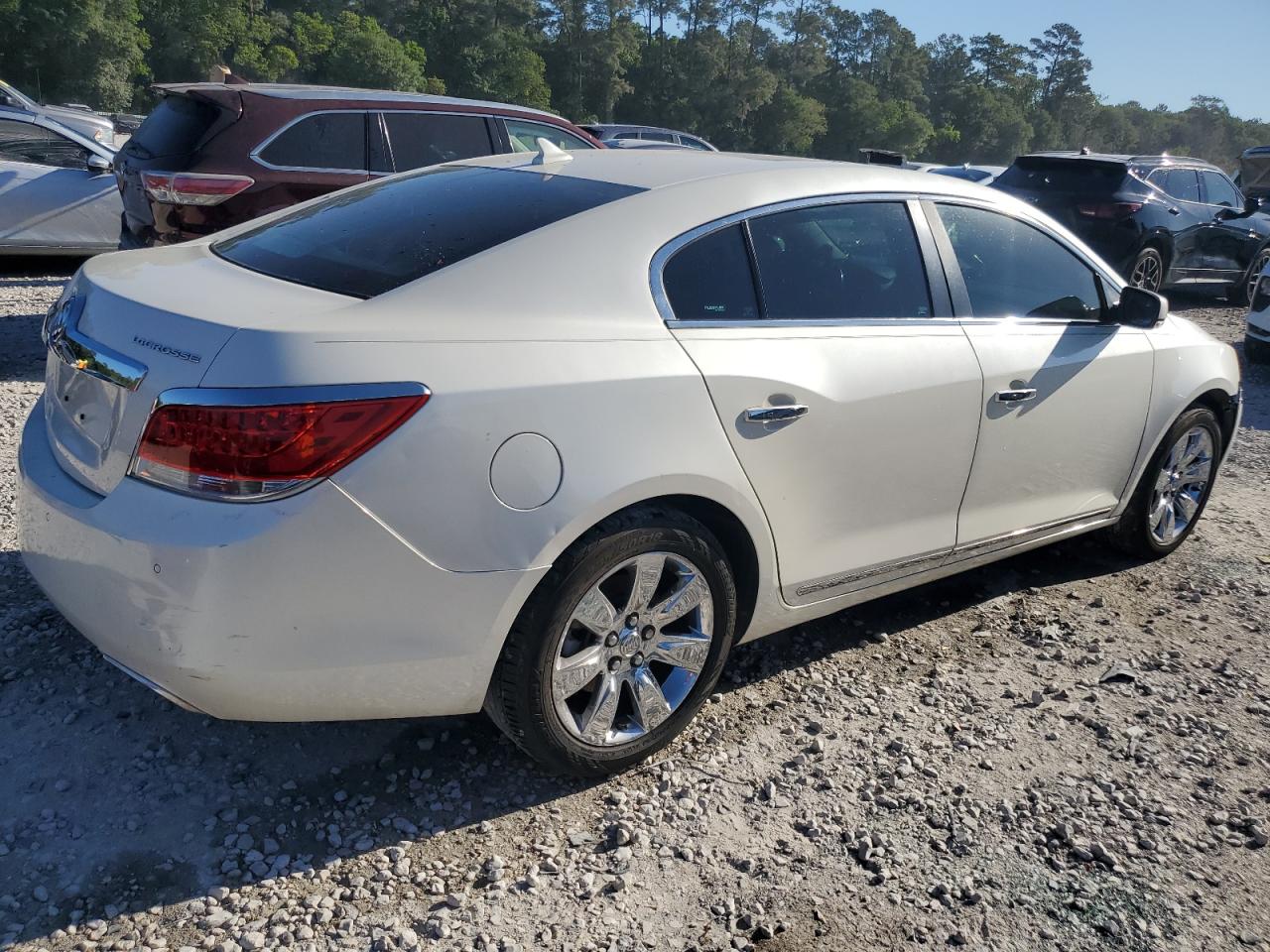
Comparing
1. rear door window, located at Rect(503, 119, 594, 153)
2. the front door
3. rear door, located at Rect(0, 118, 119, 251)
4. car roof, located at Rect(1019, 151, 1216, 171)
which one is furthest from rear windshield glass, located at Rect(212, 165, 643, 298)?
car roof, located at Rect(1019, 151, 1216, 171)

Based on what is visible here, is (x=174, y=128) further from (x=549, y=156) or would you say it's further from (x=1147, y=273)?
(x=1147, y=273)

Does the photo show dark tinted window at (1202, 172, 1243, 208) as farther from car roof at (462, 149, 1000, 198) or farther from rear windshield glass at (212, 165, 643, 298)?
rear windshield glass at (212, 165, 643, 298)

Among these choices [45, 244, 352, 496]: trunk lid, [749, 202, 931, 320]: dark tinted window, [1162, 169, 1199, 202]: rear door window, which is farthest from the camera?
[1162, 169, 1199, 202]: rear door window

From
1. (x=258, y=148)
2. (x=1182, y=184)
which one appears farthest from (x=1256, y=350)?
(x=258, y=148)

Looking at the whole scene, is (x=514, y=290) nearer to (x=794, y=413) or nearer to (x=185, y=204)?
(x=794, y=413)

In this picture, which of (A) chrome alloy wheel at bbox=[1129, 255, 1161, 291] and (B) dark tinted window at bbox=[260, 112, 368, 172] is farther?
(A) chrome alloy wheel at bbox=[1129, 255, 1161, 291]

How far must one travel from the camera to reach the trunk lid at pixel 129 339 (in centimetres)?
250

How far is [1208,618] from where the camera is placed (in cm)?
446

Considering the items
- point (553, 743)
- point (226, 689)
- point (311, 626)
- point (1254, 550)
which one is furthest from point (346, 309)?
point (1254, 550)

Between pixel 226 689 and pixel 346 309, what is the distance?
35.7 inches

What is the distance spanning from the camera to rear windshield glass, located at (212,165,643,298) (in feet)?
9.57

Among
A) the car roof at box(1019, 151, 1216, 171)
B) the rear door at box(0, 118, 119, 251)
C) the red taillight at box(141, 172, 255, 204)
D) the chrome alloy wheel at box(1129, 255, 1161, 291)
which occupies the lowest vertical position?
the rear door at box(0, 118, 119, 251)

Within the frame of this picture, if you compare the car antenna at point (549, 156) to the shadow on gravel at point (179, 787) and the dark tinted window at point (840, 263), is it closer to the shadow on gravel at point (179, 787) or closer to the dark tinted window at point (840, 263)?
the dark tinted window at point (840, 263)

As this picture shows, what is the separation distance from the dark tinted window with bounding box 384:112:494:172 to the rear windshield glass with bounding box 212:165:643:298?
4.05 m
